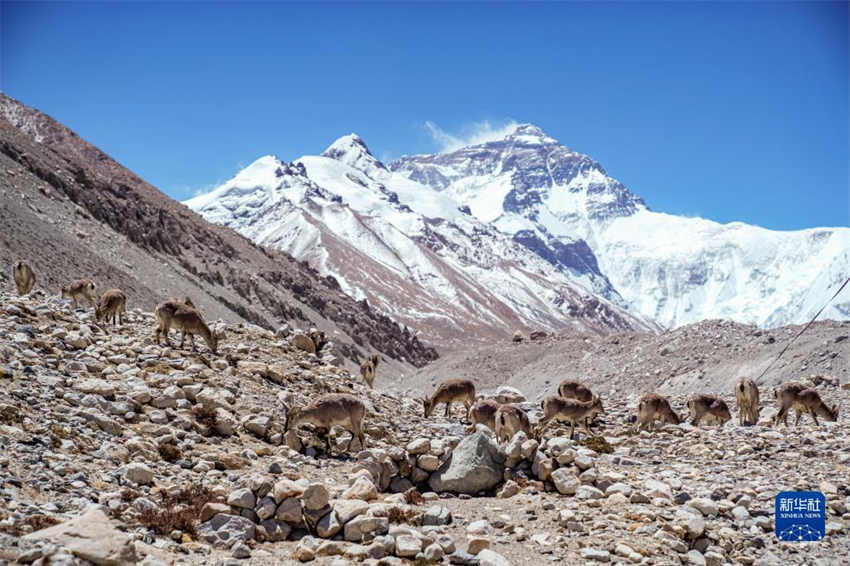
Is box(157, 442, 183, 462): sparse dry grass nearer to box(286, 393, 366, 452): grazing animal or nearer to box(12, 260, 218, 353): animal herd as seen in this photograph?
box(286, 393, 366, 452): grazing animal

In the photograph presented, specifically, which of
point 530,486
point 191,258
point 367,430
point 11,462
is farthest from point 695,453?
point 191,258

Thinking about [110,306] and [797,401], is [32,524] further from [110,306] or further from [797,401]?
[797,401]

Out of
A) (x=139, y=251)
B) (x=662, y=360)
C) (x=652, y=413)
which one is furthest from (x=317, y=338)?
(x=139, y=251)

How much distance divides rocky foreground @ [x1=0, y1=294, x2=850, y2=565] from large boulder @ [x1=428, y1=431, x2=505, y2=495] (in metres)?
0.04

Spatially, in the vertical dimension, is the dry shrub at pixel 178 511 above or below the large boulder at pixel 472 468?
below

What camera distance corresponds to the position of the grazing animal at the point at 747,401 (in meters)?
23.3

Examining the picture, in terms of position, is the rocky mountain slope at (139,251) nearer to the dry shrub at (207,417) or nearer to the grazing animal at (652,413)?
the dry shrub at (207,417)

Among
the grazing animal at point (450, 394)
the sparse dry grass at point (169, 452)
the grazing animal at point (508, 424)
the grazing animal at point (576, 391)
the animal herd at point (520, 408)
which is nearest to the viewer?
the sparse dry grass at point (169, 452)

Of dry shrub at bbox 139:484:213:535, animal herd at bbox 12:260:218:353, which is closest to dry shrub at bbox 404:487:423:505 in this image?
dry shrub at bbox 139:484:213:535

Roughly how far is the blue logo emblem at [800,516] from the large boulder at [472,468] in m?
5.72

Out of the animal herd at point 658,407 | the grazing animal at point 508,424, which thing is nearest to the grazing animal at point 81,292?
the animal herd at point 658,407

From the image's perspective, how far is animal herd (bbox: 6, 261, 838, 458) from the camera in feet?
60.5

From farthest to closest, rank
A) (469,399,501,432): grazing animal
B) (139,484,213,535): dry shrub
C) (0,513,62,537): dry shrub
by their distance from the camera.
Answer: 1. (469,399,501,432): grazing animal
2. (139,484,213,535): dry shrub
3. (0,513,62,537): dry shrub

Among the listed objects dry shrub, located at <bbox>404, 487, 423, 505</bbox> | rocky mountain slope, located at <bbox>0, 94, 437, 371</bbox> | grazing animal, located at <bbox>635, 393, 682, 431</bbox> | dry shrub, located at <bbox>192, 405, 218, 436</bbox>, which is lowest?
dry shrub, located at <bbox>404, 487, 423, 505</bbox>
